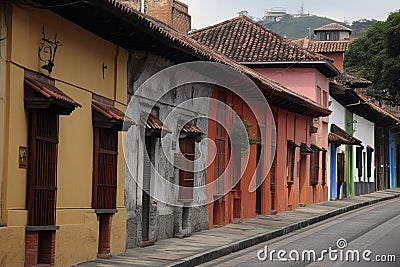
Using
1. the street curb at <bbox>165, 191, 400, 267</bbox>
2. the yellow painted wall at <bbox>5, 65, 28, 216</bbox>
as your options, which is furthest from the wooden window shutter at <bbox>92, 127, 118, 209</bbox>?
the yellow painted wall at <bbox>5, 65, 28, 216</bbox>

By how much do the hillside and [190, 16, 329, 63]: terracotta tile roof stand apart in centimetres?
14997

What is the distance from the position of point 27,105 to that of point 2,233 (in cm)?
175

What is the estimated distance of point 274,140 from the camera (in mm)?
26656

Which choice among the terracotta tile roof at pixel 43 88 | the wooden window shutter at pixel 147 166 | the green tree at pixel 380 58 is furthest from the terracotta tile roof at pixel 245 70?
the green tree at pixel 380 58

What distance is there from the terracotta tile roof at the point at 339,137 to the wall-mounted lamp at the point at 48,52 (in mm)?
24898

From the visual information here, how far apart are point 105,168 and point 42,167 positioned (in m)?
2.82

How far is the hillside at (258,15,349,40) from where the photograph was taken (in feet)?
606

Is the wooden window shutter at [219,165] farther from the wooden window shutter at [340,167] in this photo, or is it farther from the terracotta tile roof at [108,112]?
the wooden window shutter at [340,167]

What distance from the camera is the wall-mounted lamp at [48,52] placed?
11625mm

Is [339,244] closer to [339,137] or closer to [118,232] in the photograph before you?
[118,232]

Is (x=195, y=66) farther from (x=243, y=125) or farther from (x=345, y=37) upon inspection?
(x=345, y=37)

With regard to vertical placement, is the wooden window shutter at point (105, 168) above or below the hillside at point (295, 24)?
below

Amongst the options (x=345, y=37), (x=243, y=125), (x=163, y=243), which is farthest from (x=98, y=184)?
(x=345, y=37)

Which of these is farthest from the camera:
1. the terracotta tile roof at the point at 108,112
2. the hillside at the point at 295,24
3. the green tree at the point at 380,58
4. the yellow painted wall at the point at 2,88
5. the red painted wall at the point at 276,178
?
the hillside at the point at 295,24
